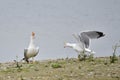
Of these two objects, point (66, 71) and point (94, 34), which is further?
point (94, 34)

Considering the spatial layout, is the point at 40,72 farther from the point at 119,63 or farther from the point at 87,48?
the point at 87,48

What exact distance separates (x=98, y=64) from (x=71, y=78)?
2098 mm

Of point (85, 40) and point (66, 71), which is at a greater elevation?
point (85, 40)

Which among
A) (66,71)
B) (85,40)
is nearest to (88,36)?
(85,40)

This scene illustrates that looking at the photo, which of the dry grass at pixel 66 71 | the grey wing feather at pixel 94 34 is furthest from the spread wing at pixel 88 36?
the dry grass at pixel 66 71

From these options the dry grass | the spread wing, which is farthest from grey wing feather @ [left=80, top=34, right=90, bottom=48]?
the dry grass

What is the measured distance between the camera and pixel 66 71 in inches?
464

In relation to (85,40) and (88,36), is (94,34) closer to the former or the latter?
(88,36)

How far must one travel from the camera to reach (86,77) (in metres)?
10.9

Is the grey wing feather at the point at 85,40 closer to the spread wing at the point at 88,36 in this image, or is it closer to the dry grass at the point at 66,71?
the spread wing at the point at 88,36

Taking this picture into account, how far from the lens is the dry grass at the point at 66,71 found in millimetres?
10992

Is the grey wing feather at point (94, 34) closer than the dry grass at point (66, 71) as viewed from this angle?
No

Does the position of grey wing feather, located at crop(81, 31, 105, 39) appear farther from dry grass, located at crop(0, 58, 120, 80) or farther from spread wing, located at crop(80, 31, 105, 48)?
dry grass, located at crop(0, 58, 120, 80)

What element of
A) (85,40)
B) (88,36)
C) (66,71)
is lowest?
(66,71)
